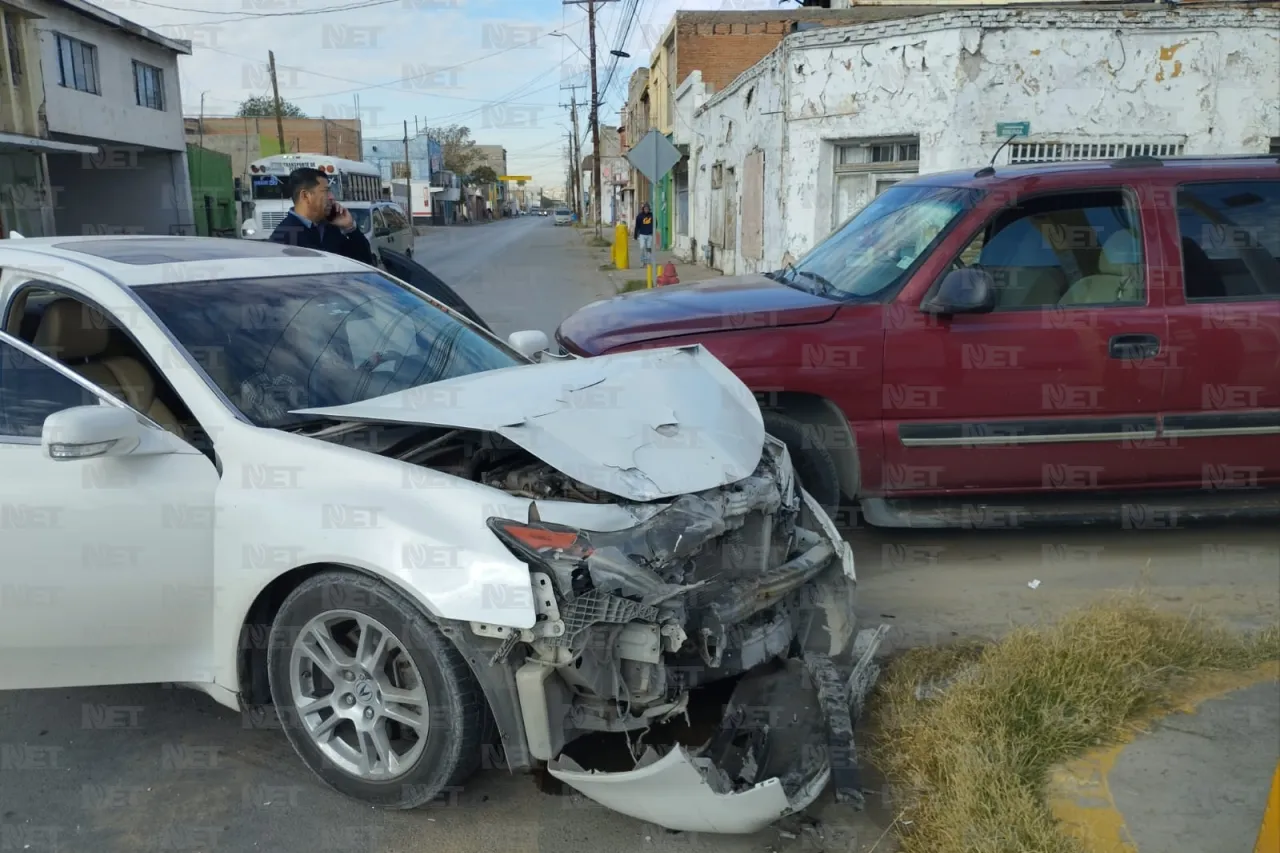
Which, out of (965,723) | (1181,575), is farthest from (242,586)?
(1181,575)

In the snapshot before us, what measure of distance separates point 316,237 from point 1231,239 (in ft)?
17.0

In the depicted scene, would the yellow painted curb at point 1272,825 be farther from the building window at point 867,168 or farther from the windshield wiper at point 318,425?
the building window at point 867,168

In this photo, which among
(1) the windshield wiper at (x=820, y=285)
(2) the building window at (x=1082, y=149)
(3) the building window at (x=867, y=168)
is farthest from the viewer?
(3) the building window at (x=867, y=168)

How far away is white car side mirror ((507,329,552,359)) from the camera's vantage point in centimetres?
456

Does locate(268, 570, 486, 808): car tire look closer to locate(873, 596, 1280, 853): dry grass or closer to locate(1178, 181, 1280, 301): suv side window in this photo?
locate(873, 596, 1280, 853): dry grass

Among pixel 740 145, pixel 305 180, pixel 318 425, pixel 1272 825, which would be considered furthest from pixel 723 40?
pixel 1272 825

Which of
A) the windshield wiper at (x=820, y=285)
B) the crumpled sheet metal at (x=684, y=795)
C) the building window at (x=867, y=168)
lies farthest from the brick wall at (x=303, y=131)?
the crumpled sheet metal at (x=684, y=795)

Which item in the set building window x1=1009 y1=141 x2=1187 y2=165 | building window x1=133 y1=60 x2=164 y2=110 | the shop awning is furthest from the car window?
building window x1=133 y1=60 x2=164 y2=110

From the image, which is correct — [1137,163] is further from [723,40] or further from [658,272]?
[723,40]

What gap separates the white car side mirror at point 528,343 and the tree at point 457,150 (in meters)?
98.4

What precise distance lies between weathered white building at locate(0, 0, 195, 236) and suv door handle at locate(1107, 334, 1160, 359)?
2464 cm

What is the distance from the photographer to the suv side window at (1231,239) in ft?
15.7

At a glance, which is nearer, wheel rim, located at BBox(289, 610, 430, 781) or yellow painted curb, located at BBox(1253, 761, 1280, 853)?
yellow painted curb, located at BBox(1253, 761, 1280, 853)

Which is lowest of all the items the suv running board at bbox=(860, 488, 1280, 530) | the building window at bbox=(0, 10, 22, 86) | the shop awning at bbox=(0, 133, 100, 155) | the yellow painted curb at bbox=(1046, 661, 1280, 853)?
the yellow painted curb at bbox=(1046, 661, 1280, 853)
